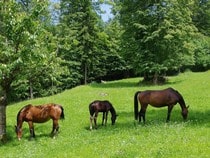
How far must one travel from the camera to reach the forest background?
68.6 ft

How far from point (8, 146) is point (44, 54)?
5871 millimetres

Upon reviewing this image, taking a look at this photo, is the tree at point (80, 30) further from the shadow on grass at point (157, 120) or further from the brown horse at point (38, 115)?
the brown horse at point (38, 115)

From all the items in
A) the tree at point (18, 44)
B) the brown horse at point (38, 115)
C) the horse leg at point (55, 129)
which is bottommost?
the horse leg at point (55, 129)

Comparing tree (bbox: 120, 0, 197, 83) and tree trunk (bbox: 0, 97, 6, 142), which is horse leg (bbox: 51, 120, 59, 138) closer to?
tree trunk (bbox: 0, 97, 6, 142)

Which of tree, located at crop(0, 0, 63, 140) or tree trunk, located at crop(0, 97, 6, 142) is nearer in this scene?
tree, located at crop(0, 0, 63, 140)

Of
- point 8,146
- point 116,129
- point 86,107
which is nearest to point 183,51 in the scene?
point 86,107

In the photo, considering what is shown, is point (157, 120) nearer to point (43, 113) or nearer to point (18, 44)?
point (43, 113)

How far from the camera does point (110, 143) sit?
17.8m

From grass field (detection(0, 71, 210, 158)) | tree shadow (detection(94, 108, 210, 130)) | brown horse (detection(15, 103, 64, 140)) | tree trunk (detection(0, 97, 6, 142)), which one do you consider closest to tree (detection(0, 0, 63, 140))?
tree trunk (detection(0, 97, 6, 142))

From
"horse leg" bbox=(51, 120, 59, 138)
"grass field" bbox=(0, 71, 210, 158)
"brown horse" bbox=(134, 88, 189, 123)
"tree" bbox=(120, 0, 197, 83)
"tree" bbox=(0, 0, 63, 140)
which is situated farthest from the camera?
"tree" bbox=(120, 0, 197, 83)

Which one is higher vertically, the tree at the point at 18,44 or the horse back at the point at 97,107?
the tree at the point at 18,44

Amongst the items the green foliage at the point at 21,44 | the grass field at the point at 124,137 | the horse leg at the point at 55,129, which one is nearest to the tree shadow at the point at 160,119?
the grass field at the point at 124,137

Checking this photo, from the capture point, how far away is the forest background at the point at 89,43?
68.6ft

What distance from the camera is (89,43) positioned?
2389 inches
